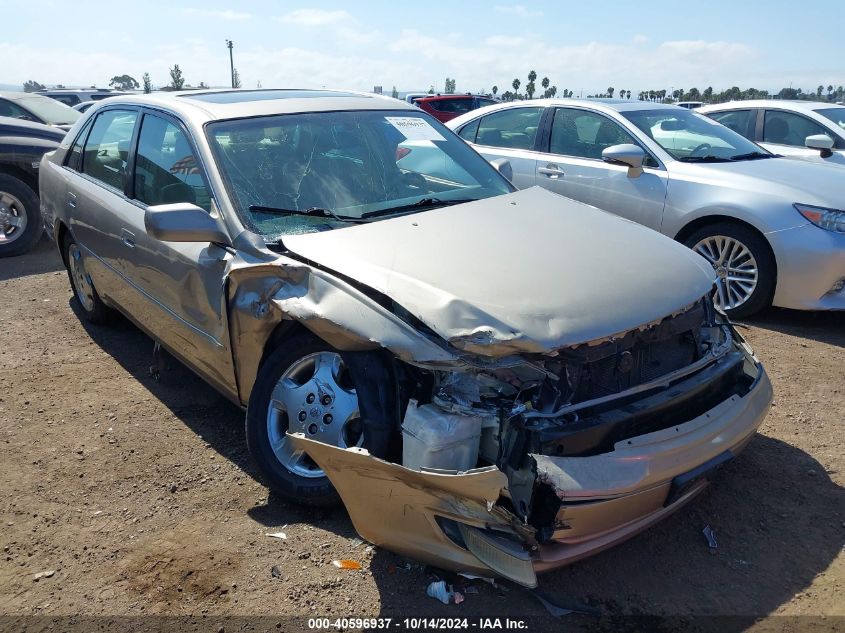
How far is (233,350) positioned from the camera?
315 cm

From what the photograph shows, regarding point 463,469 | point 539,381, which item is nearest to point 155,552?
point 463,469

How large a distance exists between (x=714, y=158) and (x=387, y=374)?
14.6ft

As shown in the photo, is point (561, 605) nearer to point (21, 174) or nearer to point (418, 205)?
point (418, 205)

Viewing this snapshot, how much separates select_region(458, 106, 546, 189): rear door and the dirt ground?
319cm

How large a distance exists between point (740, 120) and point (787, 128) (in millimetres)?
528

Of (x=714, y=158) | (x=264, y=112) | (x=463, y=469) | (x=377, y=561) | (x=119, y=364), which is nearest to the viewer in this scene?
A: (x=463, y=469)

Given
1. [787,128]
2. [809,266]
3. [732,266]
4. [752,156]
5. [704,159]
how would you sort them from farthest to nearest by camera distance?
[787,128] < [752,156] < [704,159] < [732,266] < [809,266]

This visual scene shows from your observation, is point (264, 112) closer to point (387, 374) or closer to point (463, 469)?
point (387, 374)

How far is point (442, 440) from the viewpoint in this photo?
2248mm

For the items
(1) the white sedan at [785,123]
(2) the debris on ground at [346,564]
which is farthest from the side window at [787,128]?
(2) the debris on ground at [346,564]

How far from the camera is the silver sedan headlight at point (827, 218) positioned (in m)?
4.82

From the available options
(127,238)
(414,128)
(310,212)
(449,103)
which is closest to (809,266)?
(414,128)

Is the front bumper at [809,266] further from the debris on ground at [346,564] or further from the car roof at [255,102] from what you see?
the debris on ground at [346,564]

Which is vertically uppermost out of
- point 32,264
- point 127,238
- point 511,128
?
point 511,128
